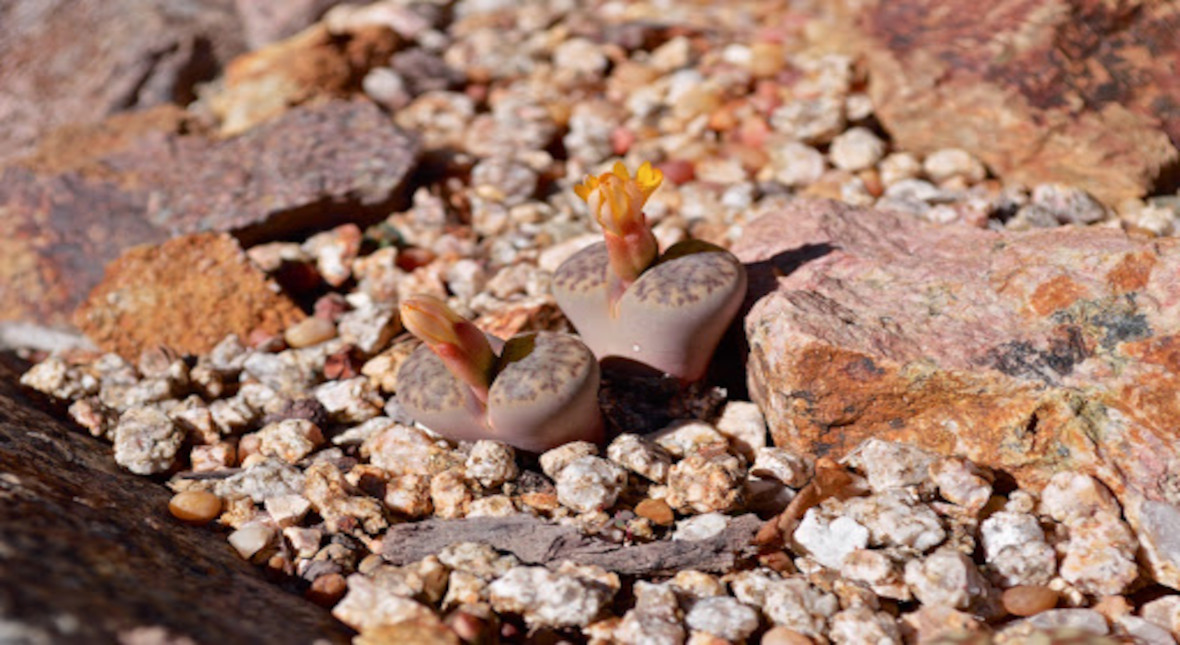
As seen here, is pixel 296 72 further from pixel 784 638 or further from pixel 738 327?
pixel 784 638

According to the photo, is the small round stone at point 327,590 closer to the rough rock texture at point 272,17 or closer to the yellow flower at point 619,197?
the yellow flower at point 619,197

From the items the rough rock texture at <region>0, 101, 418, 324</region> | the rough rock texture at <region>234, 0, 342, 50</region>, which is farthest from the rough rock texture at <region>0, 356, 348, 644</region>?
the rough rock texture at <region>234, 0, 342, 50</region>

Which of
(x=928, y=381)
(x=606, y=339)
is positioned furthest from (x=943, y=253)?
(x=606, y=339)

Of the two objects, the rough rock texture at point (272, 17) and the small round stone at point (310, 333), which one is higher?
the rough rock texture at point (272, 17)

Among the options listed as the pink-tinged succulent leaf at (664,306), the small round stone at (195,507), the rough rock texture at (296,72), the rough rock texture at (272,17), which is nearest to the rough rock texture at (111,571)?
the small round stone at (195,507)

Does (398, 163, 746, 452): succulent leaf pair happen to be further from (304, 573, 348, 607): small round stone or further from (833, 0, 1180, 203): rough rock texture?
(833, 0, 1180, 203): rough rock texture
